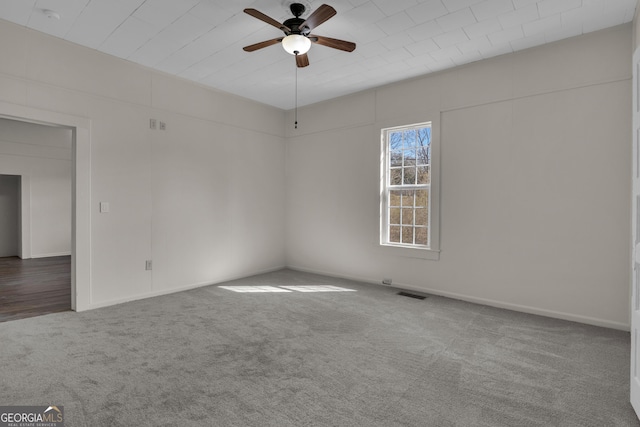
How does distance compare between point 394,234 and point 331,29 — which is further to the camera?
point 394,234

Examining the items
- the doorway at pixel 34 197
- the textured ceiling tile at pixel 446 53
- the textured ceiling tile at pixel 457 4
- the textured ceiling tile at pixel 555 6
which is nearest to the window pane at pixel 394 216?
the textured ceiling tile at pixel 446 53

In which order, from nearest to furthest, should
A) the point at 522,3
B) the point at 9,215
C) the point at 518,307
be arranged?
the point at 522,3
the point at 518,307
the point at 9,215

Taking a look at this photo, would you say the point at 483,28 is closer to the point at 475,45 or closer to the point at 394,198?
the point at 475,45

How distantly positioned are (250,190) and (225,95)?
1.53 metres

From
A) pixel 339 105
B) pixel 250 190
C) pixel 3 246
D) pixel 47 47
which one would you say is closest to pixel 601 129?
pixel 339 105

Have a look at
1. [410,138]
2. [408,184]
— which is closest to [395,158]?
[410,138]

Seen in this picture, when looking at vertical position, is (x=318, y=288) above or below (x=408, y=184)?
below

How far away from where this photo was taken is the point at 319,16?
8.35ft

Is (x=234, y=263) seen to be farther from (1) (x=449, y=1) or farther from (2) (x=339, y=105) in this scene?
(1) (x=449, y=1)

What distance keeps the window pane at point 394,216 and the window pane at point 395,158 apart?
0.67 m

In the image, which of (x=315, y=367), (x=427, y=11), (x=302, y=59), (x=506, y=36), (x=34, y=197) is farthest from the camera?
(x=34, y=197)

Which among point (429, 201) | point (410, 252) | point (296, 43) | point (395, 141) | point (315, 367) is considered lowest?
point (315, 367)

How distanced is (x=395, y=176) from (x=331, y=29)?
2301mm

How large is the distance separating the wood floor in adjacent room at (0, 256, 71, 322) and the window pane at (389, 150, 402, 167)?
14.7 feet
